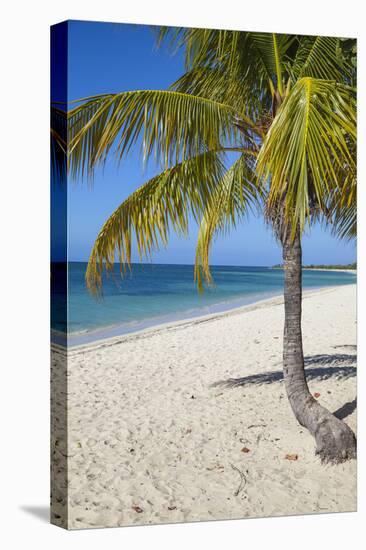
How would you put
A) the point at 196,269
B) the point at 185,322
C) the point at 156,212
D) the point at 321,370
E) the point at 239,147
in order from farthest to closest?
the point at 321,370
the point at 185,322
the point at 239,147
the point at 196,269
the point at 156,212

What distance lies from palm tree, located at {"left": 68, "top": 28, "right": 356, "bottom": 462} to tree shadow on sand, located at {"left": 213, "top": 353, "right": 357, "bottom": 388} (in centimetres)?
19

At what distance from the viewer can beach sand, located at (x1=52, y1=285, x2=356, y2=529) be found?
6.03 metres

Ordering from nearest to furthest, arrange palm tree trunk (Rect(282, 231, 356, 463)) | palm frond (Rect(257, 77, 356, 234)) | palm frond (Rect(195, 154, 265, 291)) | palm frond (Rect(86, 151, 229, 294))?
palm frond (Rect(257, 77, 356, 234)) → palm frond (Rect(86, 151, 229, 294)) → palm frond (Rect(195, 154, 265, 291)) → palm tree trunk (Rect(282, 231, 356, 463))

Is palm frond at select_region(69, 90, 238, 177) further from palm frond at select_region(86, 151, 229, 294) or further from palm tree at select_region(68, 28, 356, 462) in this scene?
palm frond at select_region(86, 151, 229, 294)

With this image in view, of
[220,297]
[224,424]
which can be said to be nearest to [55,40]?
[220,297]

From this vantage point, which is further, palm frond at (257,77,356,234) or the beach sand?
the beach sand

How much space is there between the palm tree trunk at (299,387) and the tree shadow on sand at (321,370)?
16 centimetres

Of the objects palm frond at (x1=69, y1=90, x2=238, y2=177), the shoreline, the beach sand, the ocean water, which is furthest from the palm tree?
the shoreline

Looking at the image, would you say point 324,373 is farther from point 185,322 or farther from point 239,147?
point 239,147

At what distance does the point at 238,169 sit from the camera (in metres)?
6.79

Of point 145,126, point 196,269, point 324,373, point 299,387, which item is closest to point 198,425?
point 299,387

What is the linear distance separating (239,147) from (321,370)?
6.69ft

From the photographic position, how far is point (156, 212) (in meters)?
6.39

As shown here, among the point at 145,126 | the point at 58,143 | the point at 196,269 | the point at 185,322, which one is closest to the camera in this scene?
the point at 58,143
